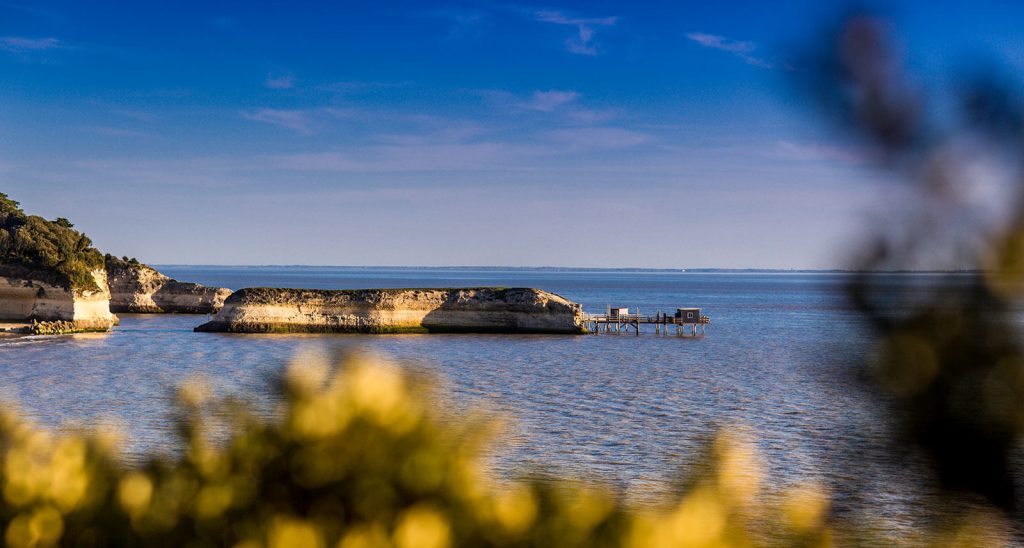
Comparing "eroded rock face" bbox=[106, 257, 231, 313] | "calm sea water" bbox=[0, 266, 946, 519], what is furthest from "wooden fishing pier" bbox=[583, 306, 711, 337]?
"eroded rock face" bbox=[106, 257, 231, 313]

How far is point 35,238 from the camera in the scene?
69.2m

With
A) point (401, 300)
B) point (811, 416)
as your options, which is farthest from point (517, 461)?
point (401, 300)

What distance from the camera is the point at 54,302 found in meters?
67.0

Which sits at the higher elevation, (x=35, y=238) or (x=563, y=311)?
(x=35, y=238)

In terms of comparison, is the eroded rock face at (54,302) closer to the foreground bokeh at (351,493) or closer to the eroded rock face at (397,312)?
the eroded rock face at (397,312)

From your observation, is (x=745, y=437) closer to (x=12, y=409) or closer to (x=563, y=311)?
(x=12, y=409)

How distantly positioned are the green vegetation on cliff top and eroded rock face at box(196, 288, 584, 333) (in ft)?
35.0

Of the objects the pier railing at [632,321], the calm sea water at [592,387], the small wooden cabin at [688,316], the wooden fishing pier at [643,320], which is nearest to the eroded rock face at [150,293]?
the calm sea water at [592,387]

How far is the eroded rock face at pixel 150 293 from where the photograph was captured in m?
91.6

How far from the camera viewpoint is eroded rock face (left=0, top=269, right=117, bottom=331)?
66625 millimetres

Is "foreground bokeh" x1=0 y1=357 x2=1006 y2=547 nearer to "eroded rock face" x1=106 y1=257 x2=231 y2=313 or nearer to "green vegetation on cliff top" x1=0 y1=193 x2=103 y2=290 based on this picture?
"green vegetation on cliff top" x1=0 y1=193 x2=103 y2=290

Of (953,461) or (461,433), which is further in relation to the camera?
(461,433)

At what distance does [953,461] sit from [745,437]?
23.0 metres

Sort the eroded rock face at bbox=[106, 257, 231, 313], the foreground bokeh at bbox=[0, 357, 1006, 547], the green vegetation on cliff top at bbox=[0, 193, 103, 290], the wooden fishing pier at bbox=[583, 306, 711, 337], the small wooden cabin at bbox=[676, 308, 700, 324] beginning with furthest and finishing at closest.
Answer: the eroded rock face at bbox=[106, 257, 231, 313]
the wooden fishing pier at bbox=[583, 306, 711, 337]
the small wooden cabin at bbox=[676, 308, 700, 324]
the green vegetation on cliff top at bbox=[0, 193, 103, 290]
the foreground bokeh at bbox=[0, 357, 1006, 547]
